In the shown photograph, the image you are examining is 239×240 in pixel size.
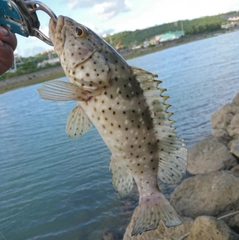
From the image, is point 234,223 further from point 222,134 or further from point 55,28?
point 222,134

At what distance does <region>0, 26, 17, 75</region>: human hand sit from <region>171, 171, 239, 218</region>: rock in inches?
272

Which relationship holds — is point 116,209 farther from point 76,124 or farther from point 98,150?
point 76,124

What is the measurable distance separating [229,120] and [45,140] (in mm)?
12930

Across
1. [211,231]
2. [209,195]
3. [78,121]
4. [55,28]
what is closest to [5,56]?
[55,28]

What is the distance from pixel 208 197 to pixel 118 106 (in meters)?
6.78

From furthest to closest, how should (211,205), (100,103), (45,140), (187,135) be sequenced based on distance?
(45,140) < (187,135) < (211,205) < (100,103)

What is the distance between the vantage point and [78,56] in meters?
3.36

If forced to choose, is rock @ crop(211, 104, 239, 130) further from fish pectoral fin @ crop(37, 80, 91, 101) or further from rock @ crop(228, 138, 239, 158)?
fish pectoral fin @ crop(37, 80, 91, 101)

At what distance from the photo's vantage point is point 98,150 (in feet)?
63.3

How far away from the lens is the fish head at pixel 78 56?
131 inches

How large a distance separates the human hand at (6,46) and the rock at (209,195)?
22.6 ft

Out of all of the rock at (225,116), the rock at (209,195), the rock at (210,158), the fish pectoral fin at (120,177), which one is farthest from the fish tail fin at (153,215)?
the rock at (225,116)

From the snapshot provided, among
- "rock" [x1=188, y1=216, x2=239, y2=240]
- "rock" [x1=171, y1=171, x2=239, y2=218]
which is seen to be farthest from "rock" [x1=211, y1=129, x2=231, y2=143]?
"rock" [x1=188, y1=216, x2=239, y2=240]

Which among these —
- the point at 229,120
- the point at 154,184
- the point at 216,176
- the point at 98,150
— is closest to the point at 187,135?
the point at 229,120
